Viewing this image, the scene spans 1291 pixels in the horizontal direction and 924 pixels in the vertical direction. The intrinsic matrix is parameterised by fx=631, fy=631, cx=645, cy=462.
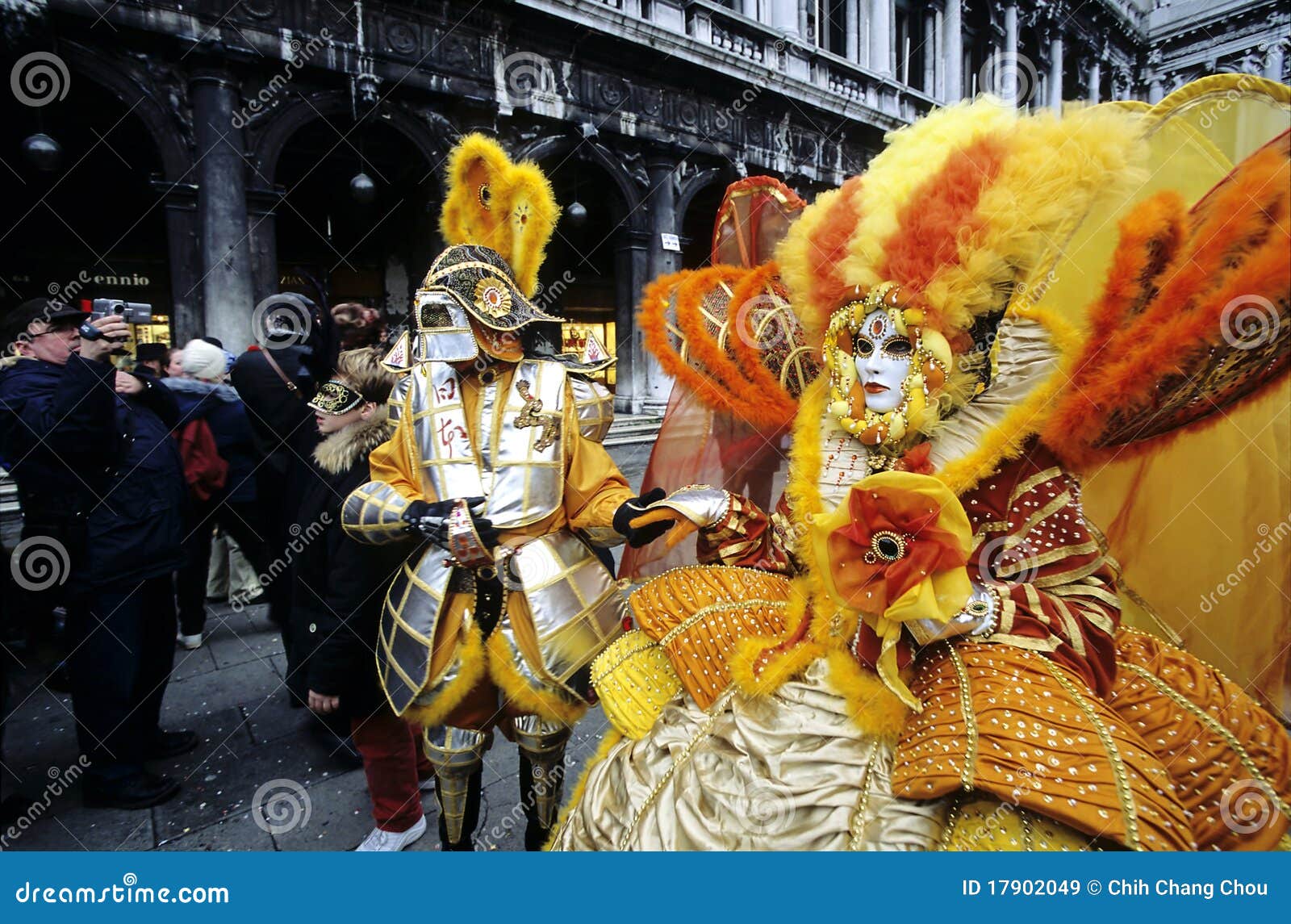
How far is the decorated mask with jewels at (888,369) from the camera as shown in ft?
4.87

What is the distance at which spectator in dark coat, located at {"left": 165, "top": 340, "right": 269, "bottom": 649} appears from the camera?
4.24 metres

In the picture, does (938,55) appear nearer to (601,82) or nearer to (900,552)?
(601,82)

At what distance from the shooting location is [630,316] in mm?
11820

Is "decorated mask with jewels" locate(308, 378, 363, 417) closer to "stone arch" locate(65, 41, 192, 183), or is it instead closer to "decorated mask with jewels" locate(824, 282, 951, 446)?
"decorated mask with jewels" locate(824, 282, 951, 446)

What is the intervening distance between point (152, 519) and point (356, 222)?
10266 mm

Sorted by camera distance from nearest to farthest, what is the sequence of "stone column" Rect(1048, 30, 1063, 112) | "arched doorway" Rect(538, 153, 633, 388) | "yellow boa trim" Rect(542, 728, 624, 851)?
"yellow boa trim" Rect(542, 728, 624, 851) < "stone column" Rect(1048, 30, 1063, 112) < "arched doorway" Rect(538, 153, 633, 388)

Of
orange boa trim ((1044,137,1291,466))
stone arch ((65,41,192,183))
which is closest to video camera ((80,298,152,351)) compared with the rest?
Answer: orange boa trim ((1044,137,1291,466))

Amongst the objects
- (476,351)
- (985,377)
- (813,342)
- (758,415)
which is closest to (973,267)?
(985,377)

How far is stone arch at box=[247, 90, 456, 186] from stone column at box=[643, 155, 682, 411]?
12.5 feet

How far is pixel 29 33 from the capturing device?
21.3 ft

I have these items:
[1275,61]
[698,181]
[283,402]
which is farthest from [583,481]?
[698,181]

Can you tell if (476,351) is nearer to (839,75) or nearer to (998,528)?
(998,528)

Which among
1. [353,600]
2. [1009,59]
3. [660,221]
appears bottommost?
[353,600]

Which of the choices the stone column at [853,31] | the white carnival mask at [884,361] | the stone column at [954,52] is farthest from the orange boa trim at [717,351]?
the stone column at [853,31]
